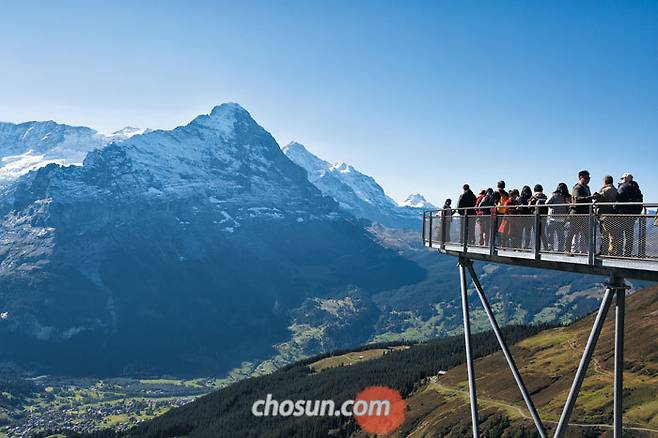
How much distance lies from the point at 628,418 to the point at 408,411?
74.1 metres

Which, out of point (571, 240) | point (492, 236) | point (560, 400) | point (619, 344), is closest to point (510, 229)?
point (492, 236)

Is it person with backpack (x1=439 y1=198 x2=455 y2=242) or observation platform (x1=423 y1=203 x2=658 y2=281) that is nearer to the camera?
observation platform (x1=423 y1=203 x2=658 y2=281)

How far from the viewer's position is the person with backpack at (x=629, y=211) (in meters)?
16.2

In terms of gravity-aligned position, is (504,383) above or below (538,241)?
below

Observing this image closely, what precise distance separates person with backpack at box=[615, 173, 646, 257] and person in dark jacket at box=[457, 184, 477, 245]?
6370 mm

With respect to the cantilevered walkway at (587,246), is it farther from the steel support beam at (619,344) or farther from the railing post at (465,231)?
the railing post at (465,231)

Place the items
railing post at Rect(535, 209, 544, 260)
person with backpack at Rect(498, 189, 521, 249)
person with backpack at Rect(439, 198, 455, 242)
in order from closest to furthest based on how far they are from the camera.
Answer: railing post at Rect(535, 209, 544, 260) → person with backpack at Rect(498, 189, 521, 249) → person with backpack at Rect(439, 198, 455, 242)

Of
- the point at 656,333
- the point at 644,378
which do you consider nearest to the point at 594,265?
the point at 644,378

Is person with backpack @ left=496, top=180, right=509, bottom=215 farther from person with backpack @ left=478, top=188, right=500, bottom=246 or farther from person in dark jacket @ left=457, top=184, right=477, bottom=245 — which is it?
person in dark jacket @ left=457, top=184, right=477, bottom=245

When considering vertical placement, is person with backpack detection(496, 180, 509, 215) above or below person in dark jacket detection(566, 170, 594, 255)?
above

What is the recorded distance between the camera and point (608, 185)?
1912 centimetres

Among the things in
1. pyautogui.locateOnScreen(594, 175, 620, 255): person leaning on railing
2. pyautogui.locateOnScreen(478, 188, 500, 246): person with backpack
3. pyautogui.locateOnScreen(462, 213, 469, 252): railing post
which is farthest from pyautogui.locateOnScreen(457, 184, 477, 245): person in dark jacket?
pyautogui.locateOnScreen(594, 175, 620, 255): person leaning on railing

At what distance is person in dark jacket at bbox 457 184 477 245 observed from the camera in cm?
2507

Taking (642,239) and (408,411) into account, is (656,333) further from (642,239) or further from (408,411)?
(642,239)
